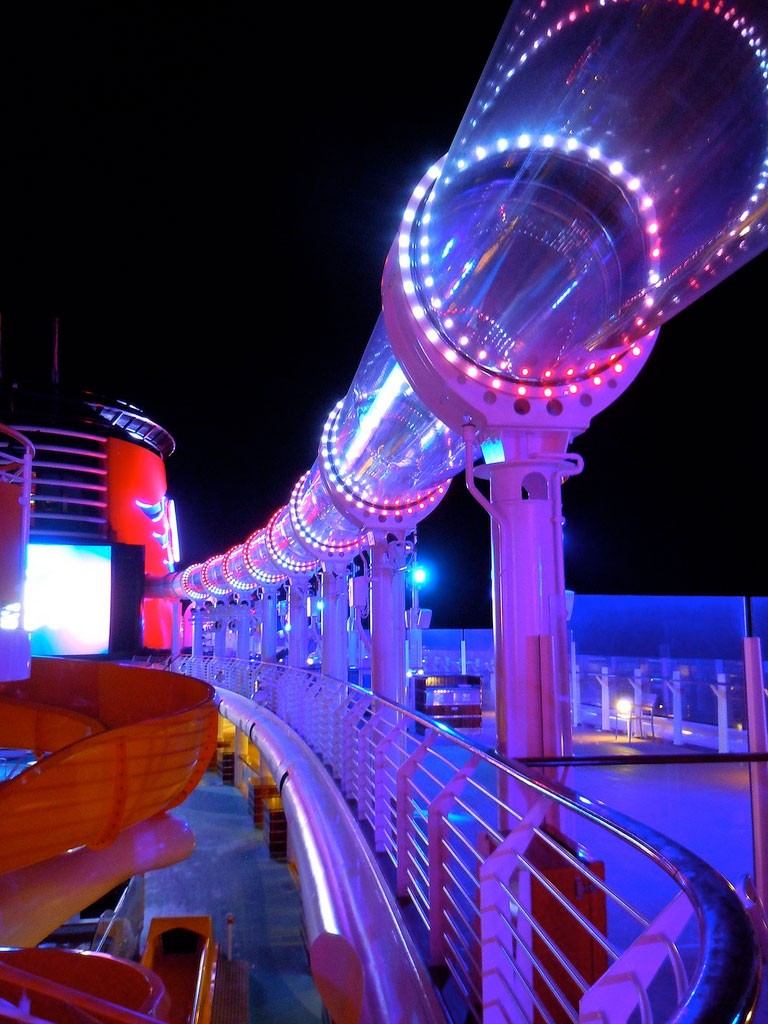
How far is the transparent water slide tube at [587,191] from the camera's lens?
95.3 inches

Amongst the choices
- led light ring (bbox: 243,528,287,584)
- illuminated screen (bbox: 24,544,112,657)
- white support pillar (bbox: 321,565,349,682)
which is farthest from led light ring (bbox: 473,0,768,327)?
illuminated screen (bbox: 24,544,112,657)

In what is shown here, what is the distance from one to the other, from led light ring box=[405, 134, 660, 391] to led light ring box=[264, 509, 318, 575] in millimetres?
9471

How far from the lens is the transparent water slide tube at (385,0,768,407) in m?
2.42

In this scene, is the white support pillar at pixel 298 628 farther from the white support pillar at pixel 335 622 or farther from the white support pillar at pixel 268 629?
the white support pillar at pixel 268 629

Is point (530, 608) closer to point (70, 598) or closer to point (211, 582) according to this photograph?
point (211, 582)

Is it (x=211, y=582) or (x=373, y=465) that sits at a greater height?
(x=373, y=465)

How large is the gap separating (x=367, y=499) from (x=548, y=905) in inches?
183

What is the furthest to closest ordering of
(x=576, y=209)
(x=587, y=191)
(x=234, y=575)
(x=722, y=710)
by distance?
(x=234, y=575) < (x=722, y=710) < (x=576, y=209) < (x=587, y=191)

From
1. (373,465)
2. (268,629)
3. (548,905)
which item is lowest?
(548,905)

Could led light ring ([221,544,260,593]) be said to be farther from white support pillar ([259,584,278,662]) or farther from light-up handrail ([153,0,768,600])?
light-up handrail ([153,0,768,600])

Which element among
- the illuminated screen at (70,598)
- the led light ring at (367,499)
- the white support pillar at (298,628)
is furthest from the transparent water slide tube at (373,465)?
the illuminated screen at (70,598)

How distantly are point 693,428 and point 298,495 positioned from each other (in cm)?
742

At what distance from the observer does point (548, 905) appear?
2930mm

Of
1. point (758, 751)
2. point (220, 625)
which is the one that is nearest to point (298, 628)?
point (758, 751)
